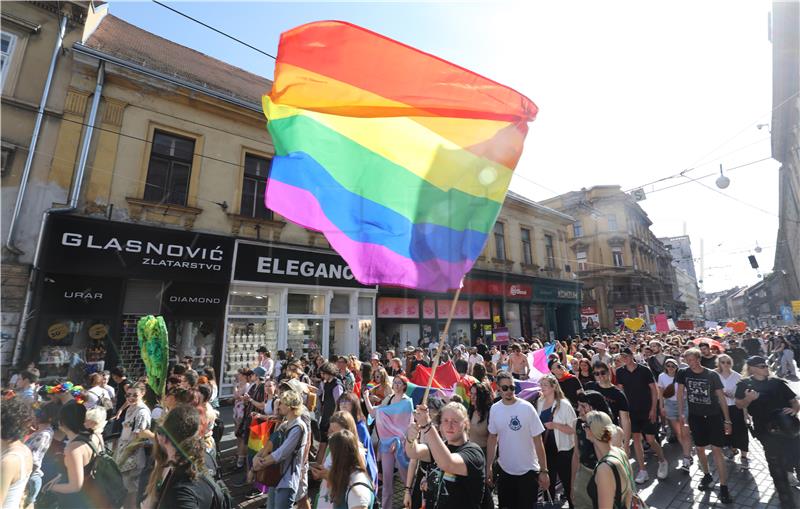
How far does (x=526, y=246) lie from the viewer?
23219mm

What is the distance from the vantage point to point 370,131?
12.4 feet

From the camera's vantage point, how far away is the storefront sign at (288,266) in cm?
1188

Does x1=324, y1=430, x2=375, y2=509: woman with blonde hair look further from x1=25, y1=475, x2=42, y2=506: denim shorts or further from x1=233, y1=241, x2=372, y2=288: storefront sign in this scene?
x1=233, y1=241, x2=372, y2=288: storefront sign

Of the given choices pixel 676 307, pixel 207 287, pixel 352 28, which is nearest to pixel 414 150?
pixel 352 28

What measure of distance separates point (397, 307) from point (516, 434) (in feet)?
40.3

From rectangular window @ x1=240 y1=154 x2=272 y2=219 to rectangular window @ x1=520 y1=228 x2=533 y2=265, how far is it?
15.8m

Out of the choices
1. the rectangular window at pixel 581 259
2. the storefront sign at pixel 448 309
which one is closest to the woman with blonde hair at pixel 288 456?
the storefront sign at pixel 448 309

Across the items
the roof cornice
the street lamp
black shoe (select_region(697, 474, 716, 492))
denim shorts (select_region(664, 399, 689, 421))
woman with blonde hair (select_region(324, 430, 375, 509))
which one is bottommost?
black shoe (select_region(697, 474, 716, 492))

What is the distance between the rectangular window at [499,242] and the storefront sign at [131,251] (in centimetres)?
1450

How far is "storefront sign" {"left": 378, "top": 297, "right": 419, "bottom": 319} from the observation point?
614 inches

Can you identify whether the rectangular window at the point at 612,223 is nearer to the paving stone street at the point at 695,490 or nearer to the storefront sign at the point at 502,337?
the storefront sign at the point at 502,337

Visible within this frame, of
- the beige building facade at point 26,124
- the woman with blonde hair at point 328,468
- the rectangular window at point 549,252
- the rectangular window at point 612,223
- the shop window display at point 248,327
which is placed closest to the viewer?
the woman with blonde hair at point 328,468

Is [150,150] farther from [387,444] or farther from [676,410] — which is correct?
[676,410]

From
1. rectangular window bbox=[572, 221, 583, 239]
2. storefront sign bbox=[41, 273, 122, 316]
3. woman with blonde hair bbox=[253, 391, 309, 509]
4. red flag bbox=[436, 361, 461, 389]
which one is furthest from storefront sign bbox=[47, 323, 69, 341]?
rectangular window bbox=[572, 221, 583, 239]
